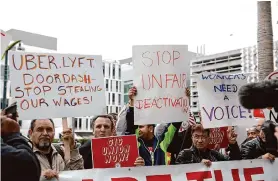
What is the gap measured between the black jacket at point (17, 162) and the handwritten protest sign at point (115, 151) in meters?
1.08

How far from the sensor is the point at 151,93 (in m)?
3.98

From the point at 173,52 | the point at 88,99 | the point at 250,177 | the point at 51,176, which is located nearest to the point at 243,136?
the point at 250,177

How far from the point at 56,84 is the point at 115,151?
2.59ft

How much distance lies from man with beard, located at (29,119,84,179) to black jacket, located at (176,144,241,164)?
3.37 feet

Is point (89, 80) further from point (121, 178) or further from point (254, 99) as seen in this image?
Answer: point (254, 99)

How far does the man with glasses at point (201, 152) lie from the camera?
→ 387 centimetres

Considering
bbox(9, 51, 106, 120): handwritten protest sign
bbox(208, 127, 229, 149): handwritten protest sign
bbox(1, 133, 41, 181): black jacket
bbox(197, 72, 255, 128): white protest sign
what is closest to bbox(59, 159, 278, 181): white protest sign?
bbox(197, 72, 255, 128): white protest sign

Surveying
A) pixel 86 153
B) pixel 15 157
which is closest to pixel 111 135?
pixel 86 153

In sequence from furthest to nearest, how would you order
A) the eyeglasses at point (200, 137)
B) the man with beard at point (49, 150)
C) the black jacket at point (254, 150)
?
the black jacket at point (254, 150), the eyeglasses at point (200, 137), the man with beard at point (49, 150)

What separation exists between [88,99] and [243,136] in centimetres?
237

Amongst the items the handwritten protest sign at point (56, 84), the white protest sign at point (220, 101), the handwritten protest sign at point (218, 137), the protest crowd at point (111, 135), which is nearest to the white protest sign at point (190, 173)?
the protest crowd at point (111, 135)

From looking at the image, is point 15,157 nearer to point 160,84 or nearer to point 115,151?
point 115,151

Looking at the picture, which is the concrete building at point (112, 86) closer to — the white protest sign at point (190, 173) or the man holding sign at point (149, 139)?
the man holding sign at point (149, 139)

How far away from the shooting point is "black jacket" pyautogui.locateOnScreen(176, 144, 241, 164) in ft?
12.7
